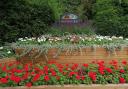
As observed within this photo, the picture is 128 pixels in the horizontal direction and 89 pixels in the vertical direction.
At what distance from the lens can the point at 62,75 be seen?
814 centimetres

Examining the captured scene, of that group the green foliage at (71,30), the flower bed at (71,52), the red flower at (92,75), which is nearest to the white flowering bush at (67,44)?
the flower bed at (71,52)

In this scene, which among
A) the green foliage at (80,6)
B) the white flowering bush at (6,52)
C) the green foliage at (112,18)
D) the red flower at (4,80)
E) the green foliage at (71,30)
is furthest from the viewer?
the green foliage at (80,6)

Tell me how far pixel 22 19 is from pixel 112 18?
366cm

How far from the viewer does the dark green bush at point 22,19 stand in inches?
545

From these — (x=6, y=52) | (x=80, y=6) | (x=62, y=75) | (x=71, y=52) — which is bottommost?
(x=80, y=6)

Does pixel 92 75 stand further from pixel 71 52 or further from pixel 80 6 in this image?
pixel 80 6

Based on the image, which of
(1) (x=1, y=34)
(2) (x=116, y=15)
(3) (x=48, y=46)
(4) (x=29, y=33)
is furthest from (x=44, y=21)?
(3) (x=48, y=46)

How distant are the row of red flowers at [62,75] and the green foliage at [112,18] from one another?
6453 millimetres

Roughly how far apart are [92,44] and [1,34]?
14.8 feet

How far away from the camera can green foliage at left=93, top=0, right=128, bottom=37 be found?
15136 millimetres

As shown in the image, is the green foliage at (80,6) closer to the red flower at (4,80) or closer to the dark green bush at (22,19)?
the dark green bush at (22,19)

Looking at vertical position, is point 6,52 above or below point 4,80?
below

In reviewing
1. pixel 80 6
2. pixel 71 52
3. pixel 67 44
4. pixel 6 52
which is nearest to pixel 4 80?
pixel 71 52

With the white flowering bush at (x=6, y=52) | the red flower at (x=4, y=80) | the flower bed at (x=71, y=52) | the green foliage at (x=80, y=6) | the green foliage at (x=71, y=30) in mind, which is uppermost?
the red flower at (x=4, y=80)
